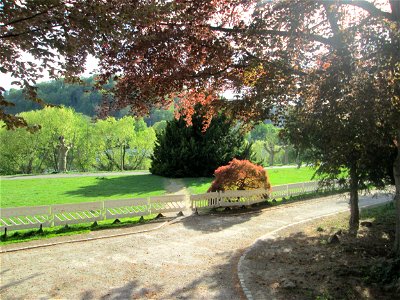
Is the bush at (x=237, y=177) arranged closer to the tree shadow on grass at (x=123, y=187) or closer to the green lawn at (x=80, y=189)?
the green lawn at (x=80, y=189)

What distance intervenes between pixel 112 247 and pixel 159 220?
3.98 m

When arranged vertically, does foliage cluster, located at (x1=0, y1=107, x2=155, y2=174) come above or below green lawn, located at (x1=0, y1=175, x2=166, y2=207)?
above

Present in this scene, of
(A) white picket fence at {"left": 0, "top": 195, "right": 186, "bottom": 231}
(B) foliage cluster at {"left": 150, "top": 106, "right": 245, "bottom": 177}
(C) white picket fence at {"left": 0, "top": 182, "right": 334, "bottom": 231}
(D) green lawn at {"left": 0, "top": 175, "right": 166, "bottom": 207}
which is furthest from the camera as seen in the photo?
(B) foliage cluster at {"left": 150, "top": 106, "right": 245, "bottom": 177}

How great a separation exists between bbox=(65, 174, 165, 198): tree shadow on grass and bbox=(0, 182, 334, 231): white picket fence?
5310 millimetres

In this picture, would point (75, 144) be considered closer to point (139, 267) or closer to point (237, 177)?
point (237, 177)

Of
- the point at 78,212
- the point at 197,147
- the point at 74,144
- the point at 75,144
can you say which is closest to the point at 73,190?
the point at 78,212

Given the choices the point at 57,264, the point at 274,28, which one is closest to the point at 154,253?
the point at 57,264

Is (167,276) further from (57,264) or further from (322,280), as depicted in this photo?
(322,280)

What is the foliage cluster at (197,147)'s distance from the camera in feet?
92.0

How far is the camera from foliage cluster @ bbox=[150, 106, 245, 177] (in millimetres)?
28031

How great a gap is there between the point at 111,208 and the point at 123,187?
28.4 ft

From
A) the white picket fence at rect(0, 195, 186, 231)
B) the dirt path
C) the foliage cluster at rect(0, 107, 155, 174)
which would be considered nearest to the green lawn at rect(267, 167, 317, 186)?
the white picket fence at rect(0, 195, 186, 231)

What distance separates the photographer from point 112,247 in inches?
387

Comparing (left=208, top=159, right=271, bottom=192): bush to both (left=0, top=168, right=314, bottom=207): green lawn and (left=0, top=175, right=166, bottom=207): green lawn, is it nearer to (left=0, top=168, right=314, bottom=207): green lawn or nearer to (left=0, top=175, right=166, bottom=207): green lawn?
(left=0, top=168, right=314, bottom=207): green lawn
